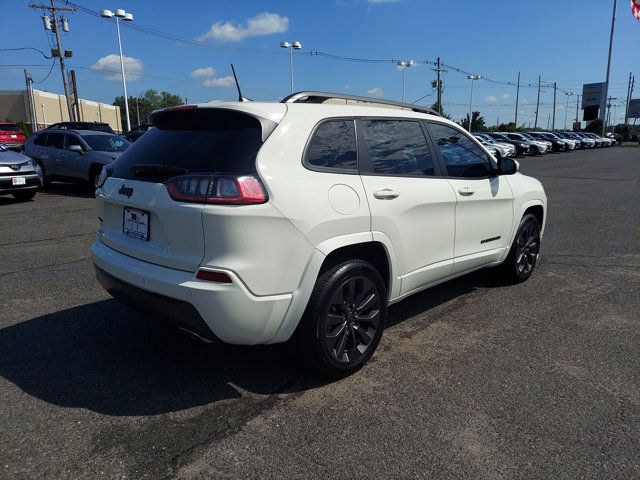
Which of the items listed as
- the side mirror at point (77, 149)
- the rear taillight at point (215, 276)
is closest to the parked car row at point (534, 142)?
the side mirror at point (77, 149)

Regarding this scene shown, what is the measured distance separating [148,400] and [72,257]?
3973 mm

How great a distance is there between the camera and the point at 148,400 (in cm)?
298

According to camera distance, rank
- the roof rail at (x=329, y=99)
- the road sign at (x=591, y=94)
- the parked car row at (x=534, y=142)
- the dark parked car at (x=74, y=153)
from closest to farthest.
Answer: the roof rail at (x=329, y=99), the dark parked car at (x=74, y=153), the parked car row at (x=534, y=142), the road sign at (x=591, y=94)

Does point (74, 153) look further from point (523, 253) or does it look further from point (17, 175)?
point (523, 253)

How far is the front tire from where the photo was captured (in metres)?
3.01

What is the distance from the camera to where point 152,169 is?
3039 millimetres

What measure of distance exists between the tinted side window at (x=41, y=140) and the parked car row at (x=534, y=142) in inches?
954

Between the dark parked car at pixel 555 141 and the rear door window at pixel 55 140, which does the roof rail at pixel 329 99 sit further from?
the dark parked car at pixel 555 141

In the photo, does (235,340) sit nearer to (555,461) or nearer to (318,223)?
(318,223)

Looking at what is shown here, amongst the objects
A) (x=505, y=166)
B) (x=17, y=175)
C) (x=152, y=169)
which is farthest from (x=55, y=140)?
(x=505, y=166)

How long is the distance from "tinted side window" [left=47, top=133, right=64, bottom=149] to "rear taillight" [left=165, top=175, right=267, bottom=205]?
39.4 feet

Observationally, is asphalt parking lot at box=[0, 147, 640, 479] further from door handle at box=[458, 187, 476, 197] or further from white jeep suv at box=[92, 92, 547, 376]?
door handle at box=[458, 187, 476, 197]

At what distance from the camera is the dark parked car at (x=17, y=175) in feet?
35.0

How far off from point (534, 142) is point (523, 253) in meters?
36.8
